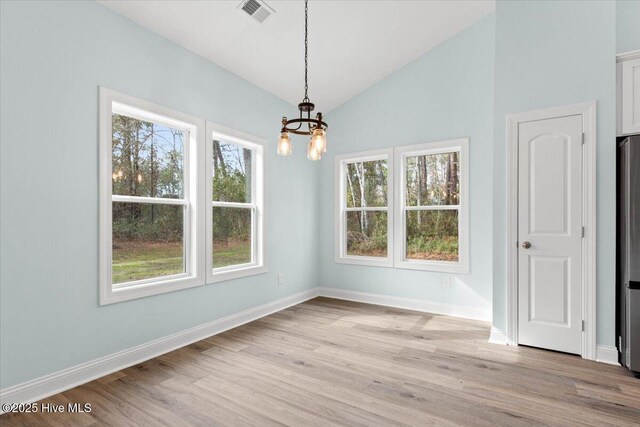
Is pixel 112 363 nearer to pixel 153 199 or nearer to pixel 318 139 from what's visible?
pixel 153 199

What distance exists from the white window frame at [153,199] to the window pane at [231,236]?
0.29m

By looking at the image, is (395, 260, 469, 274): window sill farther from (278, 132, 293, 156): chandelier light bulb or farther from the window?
(278, 132, 293, 156): chandelier light bulb

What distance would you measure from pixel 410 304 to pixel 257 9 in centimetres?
380

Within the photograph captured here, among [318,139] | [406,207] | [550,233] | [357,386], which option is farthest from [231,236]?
[550,233]

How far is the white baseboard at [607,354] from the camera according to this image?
282 cm

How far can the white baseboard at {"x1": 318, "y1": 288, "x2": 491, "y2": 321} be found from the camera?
403 cm

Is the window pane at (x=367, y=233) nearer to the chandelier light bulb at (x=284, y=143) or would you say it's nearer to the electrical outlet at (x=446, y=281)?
the electrical outlet at (x=446, y=281)

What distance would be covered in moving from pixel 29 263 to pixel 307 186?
11.1 ft

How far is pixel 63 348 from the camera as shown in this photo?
2.43m

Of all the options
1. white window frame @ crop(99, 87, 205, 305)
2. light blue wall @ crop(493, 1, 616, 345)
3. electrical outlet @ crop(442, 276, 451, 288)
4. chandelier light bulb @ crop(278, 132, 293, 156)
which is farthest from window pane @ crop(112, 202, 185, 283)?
light blue wall @ crop(493, 1, 616, 345)

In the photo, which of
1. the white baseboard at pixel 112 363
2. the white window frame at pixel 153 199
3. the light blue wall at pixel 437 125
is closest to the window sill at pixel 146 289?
the white window frame at pixel 153 199

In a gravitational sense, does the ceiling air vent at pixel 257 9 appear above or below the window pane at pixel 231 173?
above

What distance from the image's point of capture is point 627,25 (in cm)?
292

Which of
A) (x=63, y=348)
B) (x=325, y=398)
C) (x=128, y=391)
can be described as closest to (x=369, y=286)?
(x=325, y=398)
